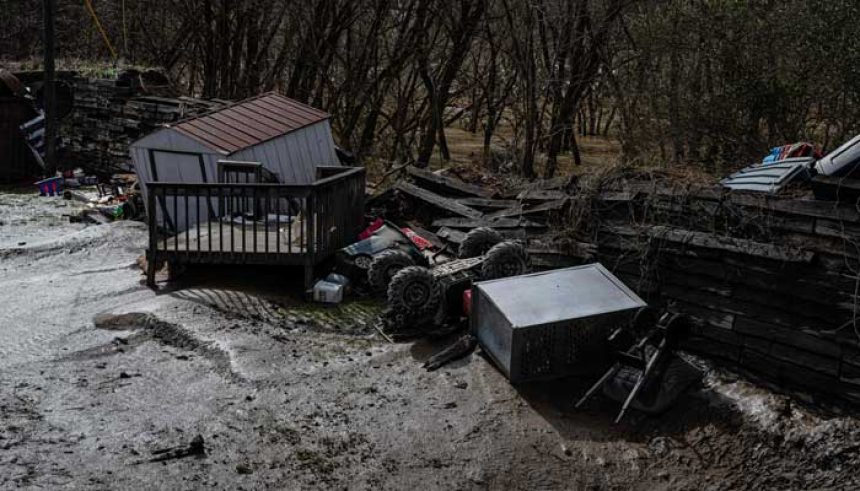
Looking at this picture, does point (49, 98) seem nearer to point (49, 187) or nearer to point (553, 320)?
point (49, 187)

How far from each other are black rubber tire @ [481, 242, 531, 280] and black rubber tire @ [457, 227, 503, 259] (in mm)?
992

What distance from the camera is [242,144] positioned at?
1254 centimetres

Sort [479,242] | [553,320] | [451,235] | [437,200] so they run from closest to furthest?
[553,320], [479,242], [451,235], [437,200]

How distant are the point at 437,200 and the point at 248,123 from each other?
3.46 metres

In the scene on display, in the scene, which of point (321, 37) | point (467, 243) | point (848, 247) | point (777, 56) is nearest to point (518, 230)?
point (467, 243)

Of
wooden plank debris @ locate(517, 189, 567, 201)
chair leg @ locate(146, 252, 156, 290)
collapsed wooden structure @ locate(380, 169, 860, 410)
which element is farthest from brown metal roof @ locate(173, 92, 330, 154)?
collapsed wooden structure @ locate(380, 169, 860, 410)

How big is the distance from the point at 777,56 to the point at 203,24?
16.5 meters

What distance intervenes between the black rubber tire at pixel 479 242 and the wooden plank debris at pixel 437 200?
92cm

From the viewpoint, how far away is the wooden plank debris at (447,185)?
1190 centimetres

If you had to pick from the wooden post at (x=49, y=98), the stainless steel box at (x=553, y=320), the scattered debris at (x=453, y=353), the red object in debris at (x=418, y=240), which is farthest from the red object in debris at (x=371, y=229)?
the wooden post at (x=49, y=98)

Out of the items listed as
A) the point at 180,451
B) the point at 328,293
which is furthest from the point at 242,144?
the point at 180,451

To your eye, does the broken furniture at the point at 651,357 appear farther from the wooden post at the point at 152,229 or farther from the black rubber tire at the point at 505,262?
the wooden post at the point at 152,229

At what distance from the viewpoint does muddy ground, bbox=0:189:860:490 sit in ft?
21.6

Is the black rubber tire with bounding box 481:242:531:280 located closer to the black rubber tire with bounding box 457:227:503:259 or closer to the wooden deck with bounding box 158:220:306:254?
the black rubber tire with bounding box 457:227:503:259
